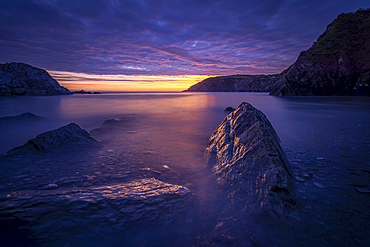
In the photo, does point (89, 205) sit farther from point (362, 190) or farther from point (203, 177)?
point (362, 190)

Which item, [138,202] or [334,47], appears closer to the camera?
[138,202]

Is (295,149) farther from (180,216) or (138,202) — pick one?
(138,202)

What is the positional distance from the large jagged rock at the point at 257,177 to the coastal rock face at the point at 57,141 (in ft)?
12.6

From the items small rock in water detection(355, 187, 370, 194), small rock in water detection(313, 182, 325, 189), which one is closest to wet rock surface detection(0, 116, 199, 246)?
small rock in water detection(313, 182, 325, 189)

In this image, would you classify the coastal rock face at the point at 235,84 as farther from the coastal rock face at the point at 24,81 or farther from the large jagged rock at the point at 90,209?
the large jagged rock at the point at 90,209

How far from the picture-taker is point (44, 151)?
3.72 meters

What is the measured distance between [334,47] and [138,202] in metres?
36.9

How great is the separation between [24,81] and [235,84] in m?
116

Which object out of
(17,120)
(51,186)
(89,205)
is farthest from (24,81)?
(89,205)

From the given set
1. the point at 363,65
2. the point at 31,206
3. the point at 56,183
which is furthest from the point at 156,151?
the point at 363,65

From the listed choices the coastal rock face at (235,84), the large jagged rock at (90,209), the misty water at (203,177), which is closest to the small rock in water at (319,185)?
the misty water at (203,177)

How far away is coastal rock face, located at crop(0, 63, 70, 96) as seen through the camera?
3647 cm

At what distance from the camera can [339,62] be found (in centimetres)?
2306

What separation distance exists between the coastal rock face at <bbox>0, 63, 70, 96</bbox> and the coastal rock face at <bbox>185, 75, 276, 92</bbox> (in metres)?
98.9
